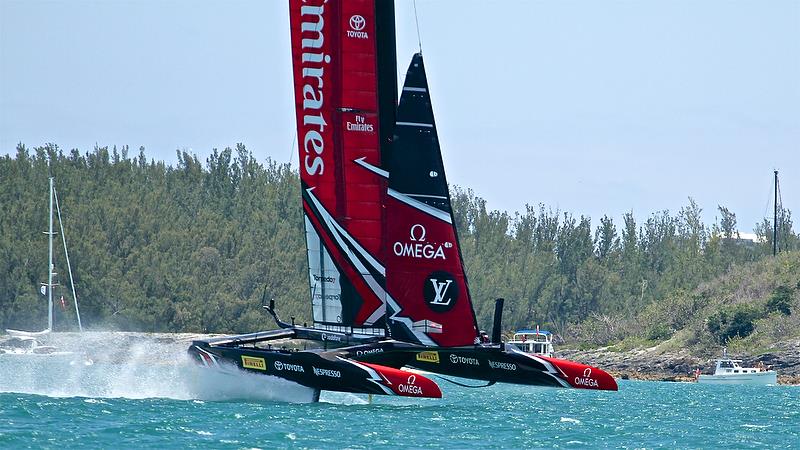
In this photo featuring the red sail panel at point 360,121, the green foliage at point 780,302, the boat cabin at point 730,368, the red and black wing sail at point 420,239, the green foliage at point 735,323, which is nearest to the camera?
the red and black wing sail at point 420,239

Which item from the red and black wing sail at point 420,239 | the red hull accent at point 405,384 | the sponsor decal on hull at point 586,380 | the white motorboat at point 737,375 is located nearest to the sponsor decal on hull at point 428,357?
the red and black wing sail at point 420,239

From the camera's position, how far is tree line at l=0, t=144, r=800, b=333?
236ft

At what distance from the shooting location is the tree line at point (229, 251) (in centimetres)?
7206

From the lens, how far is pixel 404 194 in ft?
98.5

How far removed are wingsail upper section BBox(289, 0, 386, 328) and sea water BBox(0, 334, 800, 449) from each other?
9.04 ft

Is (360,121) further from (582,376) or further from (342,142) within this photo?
(582,376)

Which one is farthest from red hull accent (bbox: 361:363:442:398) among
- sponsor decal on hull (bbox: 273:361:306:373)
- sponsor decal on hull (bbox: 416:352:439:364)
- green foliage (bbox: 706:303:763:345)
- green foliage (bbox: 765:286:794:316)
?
green foliage (bbox: 765:286:794:316)

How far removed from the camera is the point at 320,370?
2880cm

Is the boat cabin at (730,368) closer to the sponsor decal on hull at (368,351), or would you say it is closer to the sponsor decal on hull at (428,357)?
the sponsor decal on hull at (428,357)

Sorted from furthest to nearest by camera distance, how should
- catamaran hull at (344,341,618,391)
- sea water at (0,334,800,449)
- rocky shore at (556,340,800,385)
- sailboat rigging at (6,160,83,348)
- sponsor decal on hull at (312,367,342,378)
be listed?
sailboat rigging at (6,160,83,348) < rocky shore at (556,340,800,385) < catamaran hull at (344,341,618,391) < sponsor decal on hull at (312,367,342,378) < sea water at (0,334,800,449)

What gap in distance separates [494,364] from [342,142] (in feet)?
18.6

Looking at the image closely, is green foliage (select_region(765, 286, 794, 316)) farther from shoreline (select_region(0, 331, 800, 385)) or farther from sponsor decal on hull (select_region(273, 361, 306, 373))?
sponsor decal on hull (select_region(273, 361, 306, 373))

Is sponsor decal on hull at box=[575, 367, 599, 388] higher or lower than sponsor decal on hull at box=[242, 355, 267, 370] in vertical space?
lower

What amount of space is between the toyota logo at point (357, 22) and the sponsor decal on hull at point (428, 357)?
6.99 m
